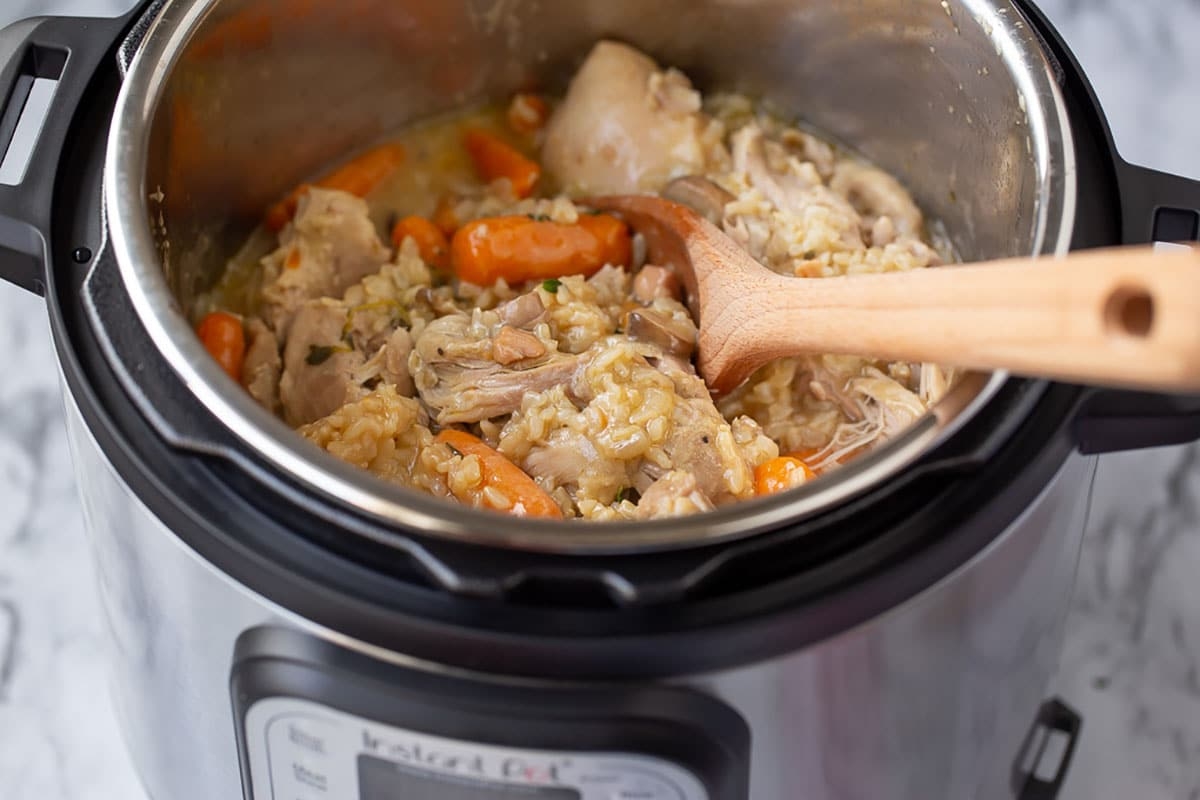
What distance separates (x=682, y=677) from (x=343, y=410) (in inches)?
23.9

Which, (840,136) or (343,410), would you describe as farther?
(840,136)

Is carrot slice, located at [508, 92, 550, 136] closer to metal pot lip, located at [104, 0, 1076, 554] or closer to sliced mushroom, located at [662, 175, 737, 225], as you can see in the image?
sliced mushroom, located at [662, 175, 737, 225]

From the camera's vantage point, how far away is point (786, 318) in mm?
1545

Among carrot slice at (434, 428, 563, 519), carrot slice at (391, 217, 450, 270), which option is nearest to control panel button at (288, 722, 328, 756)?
carrot slice at (434, 428, 563, 519)

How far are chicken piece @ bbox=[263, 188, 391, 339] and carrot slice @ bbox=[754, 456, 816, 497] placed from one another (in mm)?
663

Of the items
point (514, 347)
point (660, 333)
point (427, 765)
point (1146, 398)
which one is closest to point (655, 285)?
point (660, 333)

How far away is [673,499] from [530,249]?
1.90 ft

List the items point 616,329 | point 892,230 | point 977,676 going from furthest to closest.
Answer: point 892,230, point 616,329, point 977,676

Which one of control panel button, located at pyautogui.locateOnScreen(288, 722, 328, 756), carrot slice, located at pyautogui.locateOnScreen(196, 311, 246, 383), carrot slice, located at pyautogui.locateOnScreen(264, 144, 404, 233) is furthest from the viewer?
carrot slice, located at pyautogui.locateOnScreen(264, 144, 404, 233)

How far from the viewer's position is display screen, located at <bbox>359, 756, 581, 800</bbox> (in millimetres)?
1251

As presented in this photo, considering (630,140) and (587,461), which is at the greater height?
(630,140)

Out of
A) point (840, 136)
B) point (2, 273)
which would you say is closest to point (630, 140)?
point (840, 136)

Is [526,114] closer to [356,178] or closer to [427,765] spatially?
[356,178]

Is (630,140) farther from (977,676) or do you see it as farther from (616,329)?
(977,676)
